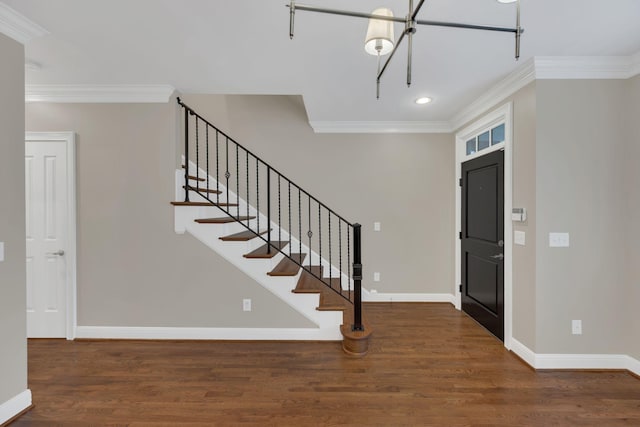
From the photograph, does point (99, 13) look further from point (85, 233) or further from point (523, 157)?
point (523, 157)

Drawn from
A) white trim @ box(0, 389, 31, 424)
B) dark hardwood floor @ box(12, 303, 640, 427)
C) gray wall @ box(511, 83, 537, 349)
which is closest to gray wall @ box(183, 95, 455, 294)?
dark hardwood floor @ box(12, 303, 640, 427)

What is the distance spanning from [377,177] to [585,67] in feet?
7.65

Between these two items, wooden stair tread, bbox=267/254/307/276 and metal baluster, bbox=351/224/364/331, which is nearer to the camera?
metal baluster, bbox=351/224/364/331

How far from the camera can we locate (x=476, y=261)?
3.50 m

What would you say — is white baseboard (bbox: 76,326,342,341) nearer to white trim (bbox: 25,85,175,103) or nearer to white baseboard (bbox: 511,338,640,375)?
white baseboard (bbox: 511,338,640,375)

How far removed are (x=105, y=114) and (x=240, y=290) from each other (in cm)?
230

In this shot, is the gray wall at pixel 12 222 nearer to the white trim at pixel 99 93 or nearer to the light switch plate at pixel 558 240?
the white trim at pixel 99 93

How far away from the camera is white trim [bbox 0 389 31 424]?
1892mm

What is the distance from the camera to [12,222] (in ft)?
6.39

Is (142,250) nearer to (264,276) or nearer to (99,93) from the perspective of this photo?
(264,276)

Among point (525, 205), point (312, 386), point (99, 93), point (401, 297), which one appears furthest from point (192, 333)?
point (525, 205)

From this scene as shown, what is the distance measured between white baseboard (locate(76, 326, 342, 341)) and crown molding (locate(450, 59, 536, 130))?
2978mm

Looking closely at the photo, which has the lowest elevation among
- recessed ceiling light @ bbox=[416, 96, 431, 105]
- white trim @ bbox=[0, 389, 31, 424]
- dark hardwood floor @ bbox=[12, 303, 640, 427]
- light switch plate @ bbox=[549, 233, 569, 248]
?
dark hardwood floor @ bbox=[12, 303, 640, 427]

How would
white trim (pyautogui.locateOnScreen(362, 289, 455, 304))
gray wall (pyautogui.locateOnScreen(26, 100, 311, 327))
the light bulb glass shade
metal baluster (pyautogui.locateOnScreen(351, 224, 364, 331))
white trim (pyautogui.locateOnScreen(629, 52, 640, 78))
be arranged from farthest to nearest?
white trim (pyautogui.locateOnScreen(362, 289, 455, 304)), gray wall (pyautogui.locateOnScreen(26, 100, 311, 327)), metal baluster (pyautogui.locateOnScreen(351, 224, 364, 331)), white trim (pyautogui.locateOnScreen(629, 52, 640, 78)), the light bulb glass shade
